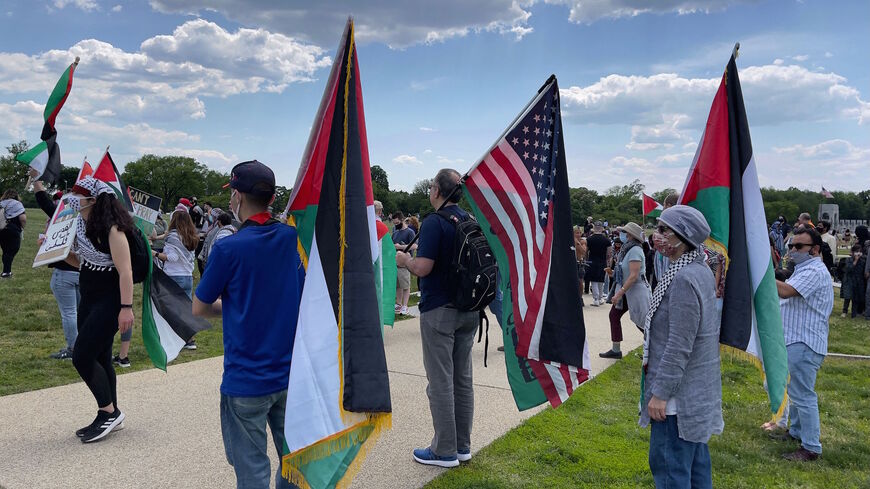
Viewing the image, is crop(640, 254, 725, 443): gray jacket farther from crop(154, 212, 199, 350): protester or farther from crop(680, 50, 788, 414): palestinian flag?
crop(154, 212, 199, 350): protester

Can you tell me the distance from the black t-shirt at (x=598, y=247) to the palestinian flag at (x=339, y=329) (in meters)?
10.6

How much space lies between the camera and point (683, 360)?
10.3 feet

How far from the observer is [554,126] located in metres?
4.02

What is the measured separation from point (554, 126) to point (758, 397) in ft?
16.0


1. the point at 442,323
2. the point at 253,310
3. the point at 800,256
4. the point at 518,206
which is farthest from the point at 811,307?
the point at 253,310

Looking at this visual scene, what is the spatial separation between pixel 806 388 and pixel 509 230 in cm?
303

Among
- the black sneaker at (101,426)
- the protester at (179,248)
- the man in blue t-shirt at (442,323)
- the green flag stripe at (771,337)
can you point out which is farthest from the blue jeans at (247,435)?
the protester at (179,248)

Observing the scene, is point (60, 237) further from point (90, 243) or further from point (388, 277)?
point (388, 277)

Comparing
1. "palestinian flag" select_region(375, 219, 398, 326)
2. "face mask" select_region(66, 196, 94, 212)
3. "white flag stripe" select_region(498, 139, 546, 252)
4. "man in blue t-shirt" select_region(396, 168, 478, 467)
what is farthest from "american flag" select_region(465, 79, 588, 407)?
"palestinian flag" select_region(375, 219, 398, 326)

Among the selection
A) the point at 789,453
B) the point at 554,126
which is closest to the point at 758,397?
the point at 789,453

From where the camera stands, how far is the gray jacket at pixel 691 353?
10.3 ft

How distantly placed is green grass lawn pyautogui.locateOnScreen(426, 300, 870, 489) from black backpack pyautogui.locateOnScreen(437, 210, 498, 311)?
1.27 meters

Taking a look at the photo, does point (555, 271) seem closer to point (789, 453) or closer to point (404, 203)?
point (789, 453)

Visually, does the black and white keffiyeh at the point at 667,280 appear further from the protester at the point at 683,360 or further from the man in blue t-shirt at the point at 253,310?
the man in blue t-shirt at the point at 253,310
